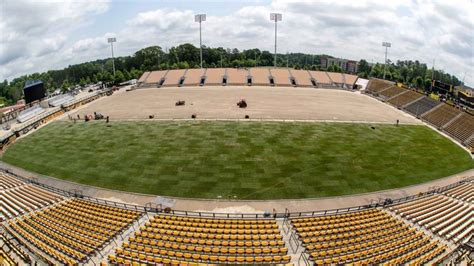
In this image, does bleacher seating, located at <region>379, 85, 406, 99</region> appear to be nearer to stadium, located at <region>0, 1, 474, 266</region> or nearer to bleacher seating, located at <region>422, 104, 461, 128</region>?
stadium, located at <region>0, 1, 474, 266</region>

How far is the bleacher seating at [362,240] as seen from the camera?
2177 cm

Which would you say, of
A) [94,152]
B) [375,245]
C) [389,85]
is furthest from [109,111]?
[389,85]

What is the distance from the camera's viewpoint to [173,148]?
163 feet

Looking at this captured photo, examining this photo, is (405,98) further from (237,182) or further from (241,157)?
(237,182)

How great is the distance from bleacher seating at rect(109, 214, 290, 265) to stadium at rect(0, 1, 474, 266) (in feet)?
0.38

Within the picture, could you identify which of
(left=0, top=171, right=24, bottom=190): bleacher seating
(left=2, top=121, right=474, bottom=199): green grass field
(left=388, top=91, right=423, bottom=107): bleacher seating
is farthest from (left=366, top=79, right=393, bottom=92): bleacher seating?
(left=0, top=171, right=24, bottom=190): bleacher seating

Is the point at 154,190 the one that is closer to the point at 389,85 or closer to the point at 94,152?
the point at 94,152

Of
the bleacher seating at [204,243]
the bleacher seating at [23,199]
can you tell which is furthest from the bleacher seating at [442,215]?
the bleacher seating at [23,199]

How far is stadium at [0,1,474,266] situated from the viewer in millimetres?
23188

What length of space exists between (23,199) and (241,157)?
2838cm

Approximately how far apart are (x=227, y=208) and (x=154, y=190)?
33.7 feet

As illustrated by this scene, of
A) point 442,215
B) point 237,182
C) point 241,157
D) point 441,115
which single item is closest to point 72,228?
point 237,182

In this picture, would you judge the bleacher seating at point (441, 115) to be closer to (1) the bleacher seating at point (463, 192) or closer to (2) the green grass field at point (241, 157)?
(2) the green grass field at point (241, 157)

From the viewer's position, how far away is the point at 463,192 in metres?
34.6
